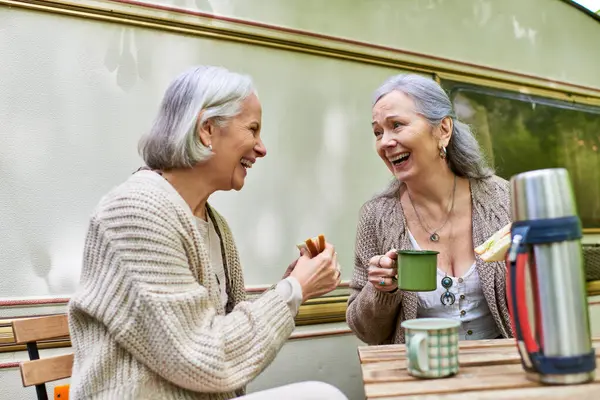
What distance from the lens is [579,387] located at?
0.87m

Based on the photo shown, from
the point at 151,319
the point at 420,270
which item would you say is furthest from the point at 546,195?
the point at 151,319

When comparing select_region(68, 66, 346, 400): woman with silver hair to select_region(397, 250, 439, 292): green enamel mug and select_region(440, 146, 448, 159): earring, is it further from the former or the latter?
select_region(440, 146, 448, 159): earring

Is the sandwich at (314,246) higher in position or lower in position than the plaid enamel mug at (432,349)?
higher

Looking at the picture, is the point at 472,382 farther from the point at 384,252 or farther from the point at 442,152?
the point at 442,152

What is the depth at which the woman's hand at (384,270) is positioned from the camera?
1535 mm

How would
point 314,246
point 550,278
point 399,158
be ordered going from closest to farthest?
point 550,278 → point 314,246 → point 399,158

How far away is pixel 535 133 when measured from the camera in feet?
12.6

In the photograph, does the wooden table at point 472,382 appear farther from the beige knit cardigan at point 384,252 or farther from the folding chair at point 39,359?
the folding chair at point 39,359

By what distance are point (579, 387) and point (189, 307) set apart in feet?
2.35

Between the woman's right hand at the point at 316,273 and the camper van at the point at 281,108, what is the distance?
1.02m

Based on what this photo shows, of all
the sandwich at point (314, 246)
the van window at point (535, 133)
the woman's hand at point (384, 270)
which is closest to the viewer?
the sandwich at point (314, 246)

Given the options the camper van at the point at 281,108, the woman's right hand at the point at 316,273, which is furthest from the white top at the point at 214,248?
the camper van at the point at 281,108

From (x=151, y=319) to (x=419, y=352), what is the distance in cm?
52

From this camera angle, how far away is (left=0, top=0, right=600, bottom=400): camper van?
204cm
